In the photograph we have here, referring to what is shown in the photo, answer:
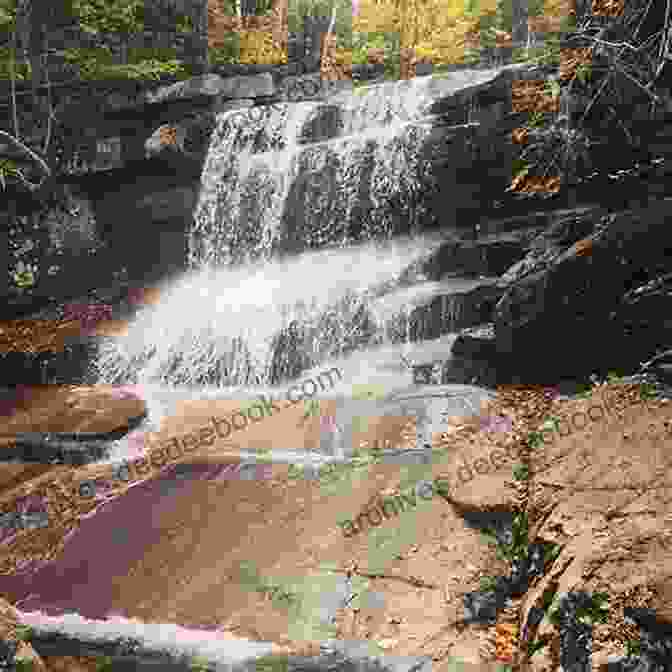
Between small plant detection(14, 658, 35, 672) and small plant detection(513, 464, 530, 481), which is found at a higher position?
small plant detection(14, 658, 35, 672)

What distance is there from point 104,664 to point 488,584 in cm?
246

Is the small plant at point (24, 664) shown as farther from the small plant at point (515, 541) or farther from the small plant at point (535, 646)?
the small plant at point (515, 541)

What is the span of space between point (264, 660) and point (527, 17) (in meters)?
23.7

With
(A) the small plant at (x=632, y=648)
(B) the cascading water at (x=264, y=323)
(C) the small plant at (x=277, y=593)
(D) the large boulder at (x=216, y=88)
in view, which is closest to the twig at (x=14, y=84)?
(D) the large boulder at (x=216, y=88)

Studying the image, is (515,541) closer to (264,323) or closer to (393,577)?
(393,577)

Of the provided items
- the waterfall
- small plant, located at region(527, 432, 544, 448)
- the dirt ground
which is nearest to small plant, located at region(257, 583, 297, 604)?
the dirt ground

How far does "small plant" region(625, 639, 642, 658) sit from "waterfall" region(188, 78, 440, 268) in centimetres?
1066

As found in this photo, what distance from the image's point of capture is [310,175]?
13.2 m

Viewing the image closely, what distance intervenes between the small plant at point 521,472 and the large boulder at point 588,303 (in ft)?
7.30

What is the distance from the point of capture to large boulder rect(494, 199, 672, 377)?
6109 millimetres

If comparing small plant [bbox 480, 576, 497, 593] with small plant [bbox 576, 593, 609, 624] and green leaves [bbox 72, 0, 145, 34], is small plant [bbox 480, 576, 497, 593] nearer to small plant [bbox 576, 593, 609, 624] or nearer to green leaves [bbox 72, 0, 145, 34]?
small plant [bbox 576, 593, 609, 624]

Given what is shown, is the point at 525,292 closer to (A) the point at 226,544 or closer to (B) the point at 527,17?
(A) the point at 226,544

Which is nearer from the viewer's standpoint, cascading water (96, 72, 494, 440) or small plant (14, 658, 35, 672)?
small plant (14, 658, 35, 672)

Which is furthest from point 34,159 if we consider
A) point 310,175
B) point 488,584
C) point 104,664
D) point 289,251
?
point 488,584
